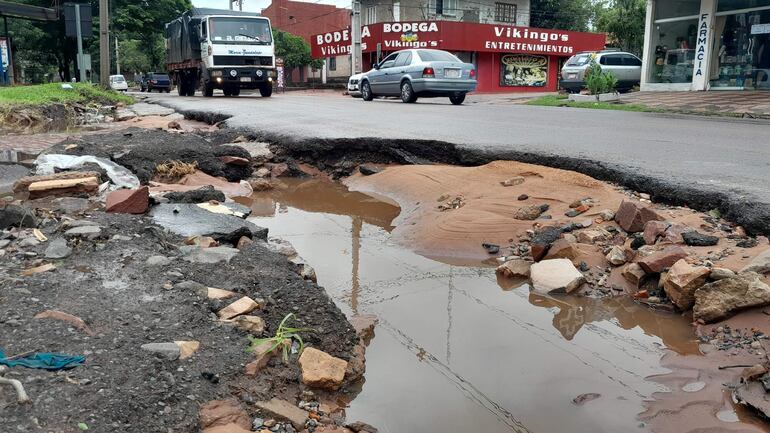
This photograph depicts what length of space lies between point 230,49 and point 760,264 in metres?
18.0

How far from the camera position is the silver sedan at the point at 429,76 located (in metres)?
15.9

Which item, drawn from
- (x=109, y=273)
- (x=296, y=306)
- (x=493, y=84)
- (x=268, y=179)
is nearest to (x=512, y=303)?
(x=296, y=306)

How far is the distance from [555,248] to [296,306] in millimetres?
2025

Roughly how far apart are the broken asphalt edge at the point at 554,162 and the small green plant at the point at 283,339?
300 cm

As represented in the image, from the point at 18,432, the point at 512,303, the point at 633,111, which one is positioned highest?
the point at 633,111

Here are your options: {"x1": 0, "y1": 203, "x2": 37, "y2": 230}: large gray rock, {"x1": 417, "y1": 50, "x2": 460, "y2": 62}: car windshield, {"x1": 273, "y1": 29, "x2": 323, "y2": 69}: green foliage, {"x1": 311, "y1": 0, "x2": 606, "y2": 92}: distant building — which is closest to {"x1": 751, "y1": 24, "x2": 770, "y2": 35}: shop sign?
{"x1": 417, "y1": 50, "x2": 460, "y2": 62}: car windshield

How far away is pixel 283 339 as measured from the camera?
8.63 ft

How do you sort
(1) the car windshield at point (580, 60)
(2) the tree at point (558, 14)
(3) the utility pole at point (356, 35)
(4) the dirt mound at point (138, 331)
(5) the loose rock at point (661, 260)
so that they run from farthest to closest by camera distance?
(2) the tree at point (558, 14)
(3) the utility pole at point (356, 35)
(1) the car windshield at point (580, 60)
(5) the loose rock at point (661, 260)
(4) the dirt mound at point (138, 331)

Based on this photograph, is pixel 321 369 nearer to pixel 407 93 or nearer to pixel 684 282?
pixel 684 282

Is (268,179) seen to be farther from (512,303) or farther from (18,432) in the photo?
(18,432)

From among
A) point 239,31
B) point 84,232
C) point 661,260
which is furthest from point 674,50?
point 84,232

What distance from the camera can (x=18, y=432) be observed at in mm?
1742

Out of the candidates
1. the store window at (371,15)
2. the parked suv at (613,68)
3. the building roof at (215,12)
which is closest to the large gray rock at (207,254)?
the building roof at (215,12)

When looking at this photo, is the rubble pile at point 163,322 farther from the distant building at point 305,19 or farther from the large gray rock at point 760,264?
the distant building at point 305,19
